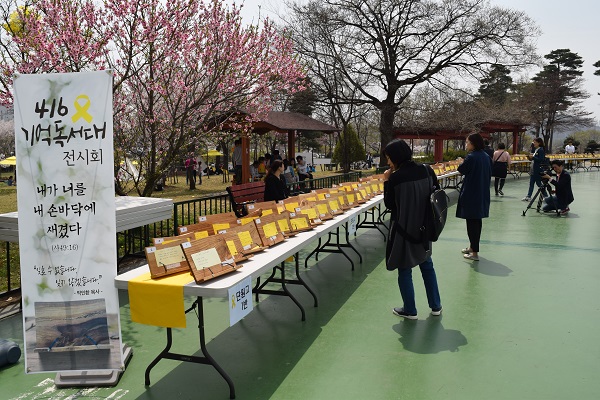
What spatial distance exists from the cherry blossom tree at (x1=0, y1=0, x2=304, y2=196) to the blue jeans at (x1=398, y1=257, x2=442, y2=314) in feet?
14.0

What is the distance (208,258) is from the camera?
129 inches

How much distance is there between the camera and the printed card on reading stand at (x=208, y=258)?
312 centimetres

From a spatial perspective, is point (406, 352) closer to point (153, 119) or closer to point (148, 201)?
point (148, 201)

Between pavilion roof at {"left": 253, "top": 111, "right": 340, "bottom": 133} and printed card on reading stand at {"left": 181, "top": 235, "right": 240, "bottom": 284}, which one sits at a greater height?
pavilion roof at {"left": 253, "top": 111, "right": 340, "bottom": 133}

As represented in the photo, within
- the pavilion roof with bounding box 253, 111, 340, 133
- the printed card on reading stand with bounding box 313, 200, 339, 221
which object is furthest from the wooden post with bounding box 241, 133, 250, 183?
the printed card on reading stand with bounding box 313, 200, 339, 221

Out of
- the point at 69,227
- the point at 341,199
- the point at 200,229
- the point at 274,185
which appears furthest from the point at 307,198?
the point at 69,227

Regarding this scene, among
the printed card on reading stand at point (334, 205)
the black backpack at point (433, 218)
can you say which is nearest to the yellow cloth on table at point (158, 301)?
the black backpack at point (433, 218)

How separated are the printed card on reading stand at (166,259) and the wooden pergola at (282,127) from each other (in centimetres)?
1201

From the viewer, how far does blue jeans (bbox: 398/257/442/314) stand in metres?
4.39

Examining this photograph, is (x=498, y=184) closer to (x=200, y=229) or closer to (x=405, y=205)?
(x=405, y=205)

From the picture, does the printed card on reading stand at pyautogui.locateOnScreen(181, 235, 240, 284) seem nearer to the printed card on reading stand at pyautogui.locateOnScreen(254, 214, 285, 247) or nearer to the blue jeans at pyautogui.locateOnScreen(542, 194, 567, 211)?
the printed card on reading stand at pyautogui.locateOnScreen(254, 214, 285, 247)

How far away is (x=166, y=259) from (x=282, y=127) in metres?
15.2

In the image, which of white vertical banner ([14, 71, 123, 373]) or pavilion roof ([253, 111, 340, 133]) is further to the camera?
pavilion roof ([253, 111, 340, 133])

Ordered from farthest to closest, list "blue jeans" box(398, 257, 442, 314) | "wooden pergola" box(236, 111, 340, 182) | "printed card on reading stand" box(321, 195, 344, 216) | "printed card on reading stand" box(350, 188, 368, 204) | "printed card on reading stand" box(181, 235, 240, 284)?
"wooden pergola" box(236, 111, 340, 182)
"printed card on reading stand" box(350, 188, 368, 204)
"printed card on reading stand" box(321, 195, 344, 216)
"blue jeans" box(398, 257, 442, 314)
"printed card on reading stand" box(181, 235, 240, 284)
